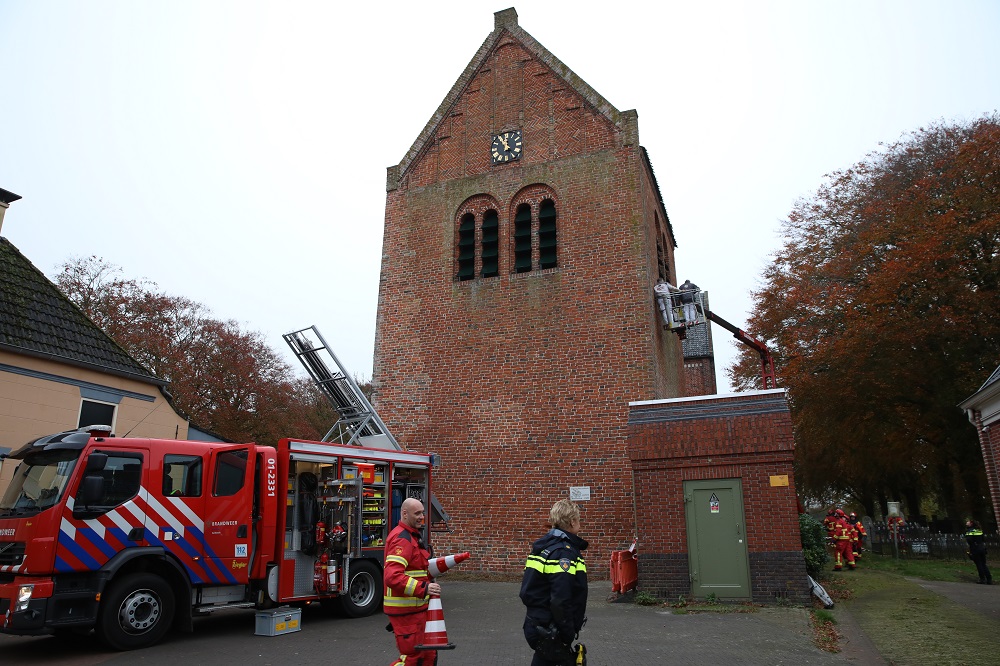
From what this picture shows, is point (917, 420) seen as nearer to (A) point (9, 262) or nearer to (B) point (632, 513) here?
(B) point (632, 513)

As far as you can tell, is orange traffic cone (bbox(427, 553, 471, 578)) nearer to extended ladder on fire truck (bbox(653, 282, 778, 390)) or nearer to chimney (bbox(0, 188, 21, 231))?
extended ladder on fire truck (bbox(653, 282, 778, 390))

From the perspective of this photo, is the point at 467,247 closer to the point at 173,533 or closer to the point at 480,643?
the point at 173,533

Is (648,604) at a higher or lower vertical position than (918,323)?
lower

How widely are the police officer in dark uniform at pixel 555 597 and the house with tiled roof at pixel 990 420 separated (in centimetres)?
1449

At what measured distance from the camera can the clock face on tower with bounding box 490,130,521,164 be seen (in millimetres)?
18250

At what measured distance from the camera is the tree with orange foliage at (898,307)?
2189 cm

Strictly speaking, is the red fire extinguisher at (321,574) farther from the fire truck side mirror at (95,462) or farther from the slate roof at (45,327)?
the slate roof at (45,327)

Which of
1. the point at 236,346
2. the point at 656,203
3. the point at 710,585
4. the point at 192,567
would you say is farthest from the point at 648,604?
the point at 236,346

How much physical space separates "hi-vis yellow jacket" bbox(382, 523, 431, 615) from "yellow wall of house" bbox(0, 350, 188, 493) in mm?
9905

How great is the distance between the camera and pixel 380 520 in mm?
10945

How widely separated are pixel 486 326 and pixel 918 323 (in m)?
14.2

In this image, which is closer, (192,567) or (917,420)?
(192,567)

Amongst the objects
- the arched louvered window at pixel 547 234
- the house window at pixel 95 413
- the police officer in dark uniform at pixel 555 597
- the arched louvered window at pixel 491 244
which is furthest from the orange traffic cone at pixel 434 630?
the arched louvered window at pixel 491 244

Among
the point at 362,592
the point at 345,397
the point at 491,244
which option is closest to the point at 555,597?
the point at 362,592
